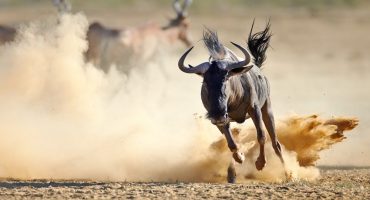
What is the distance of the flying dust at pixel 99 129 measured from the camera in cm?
1387

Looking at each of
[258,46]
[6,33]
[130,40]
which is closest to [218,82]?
[258,46]

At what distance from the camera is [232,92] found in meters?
12.5

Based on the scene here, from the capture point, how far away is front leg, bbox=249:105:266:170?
504 inches

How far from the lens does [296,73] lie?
30875mm

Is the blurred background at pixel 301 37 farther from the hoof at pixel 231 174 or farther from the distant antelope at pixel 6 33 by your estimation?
the distant antelope at pixel 6 33

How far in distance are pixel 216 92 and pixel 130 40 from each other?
600 inches

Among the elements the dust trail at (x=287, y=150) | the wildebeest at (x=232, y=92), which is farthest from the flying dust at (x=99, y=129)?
the wildebeest at (x=232, y=92)

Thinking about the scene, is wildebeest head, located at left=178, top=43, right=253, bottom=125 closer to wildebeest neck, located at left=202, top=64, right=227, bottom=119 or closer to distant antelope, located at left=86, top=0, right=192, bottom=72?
wildebeest neck, located at left=202, top=64, right=227, bottom=119

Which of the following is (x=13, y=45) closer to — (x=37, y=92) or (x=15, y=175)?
(x=37, y=92)

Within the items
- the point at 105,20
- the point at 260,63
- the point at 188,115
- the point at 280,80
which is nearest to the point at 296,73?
the point at 280,80

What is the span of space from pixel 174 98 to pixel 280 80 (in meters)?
6.26

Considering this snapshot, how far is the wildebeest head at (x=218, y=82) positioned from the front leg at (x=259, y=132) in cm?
61

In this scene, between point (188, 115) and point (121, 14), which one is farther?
point (121, 14)

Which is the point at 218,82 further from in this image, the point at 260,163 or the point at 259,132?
the point at 260,163
